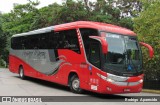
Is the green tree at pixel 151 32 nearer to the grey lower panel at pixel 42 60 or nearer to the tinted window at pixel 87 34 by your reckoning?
the grey lower panel at pixel 42 60

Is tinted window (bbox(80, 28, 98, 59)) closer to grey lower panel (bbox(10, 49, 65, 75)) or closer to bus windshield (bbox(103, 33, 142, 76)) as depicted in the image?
bus windshield (bbox(103, 33, 142, 76))

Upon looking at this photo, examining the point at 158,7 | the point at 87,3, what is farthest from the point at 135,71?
the point at 87,3

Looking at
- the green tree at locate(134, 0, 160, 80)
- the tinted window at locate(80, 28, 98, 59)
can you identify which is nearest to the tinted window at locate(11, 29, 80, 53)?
the tinted window at locate(80, 28, 98, 59)

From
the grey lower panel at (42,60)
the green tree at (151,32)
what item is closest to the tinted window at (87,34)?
the grey lower panel at (42,60)

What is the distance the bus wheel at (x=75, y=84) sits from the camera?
1666cm

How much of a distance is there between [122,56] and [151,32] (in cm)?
840

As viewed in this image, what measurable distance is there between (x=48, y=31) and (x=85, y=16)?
1405 cm

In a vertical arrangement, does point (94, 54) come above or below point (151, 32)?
below

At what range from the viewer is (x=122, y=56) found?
15164 mm

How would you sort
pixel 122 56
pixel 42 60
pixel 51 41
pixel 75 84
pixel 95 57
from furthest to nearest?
pixel 42 60
pixel 51 41
pixel 75 84
pixel 95 57
pixel 122 56

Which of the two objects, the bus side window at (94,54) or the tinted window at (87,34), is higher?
the tinted window at (87,34)

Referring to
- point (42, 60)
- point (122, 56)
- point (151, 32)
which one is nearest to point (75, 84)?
point (122, 56)

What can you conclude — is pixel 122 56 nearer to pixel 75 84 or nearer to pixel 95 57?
pixel 95 57

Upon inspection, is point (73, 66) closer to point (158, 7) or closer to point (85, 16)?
point (158, 7)
